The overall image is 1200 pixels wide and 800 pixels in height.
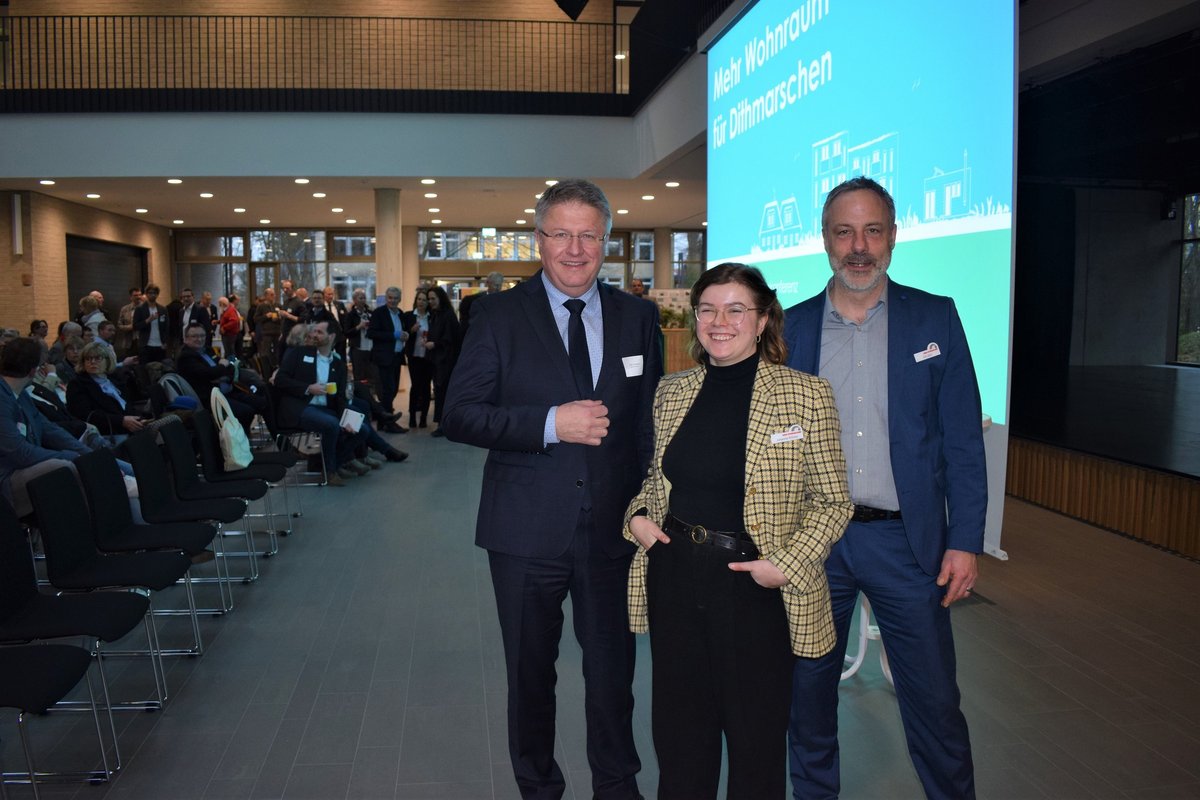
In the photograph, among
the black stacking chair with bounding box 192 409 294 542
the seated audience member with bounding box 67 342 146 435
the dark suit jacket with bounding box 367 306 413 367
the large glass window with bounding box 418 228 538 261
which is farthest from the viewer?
the large glass window with bounding box 418 228 538 261

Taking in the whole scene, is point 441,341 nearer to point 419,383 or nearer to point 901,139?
point 419,383

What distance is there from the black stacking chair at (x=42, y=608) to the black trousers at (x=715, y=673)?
1938 millimetres

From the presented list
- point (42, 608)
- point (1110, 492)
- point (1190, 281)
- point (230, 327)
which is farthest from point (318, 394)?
point (230, 327)

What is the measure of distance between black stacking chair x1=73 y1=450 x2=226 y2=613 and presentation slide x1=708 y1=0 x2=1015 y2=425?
3.47 metres

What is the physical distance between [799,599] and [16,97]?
49.2 ft

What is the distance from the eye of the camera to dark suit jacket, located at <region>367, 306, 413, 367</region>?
1084 cm

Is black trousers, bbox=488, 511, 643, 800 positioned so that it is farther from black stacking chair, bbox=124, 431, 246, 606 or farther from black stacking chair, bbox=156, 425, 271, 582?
black stacking chair, bbox=156, 425, 271, 582

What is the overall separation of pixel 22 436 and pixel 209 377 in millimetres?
3421

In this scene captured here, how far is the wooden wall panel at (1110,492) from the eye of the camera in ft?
17.6

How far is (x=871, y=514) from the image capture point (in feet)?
7.54

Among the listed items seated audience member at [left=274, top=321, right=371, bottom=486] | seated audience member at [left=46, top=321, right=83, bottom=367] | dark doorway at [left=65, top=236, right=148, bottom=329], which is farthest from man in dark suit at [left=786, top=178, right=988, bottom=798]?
dark doorway at [left=65, top=236, right=148, bottom=329]

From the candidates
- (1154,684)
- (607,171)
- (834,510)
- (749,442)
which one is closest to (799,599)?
(834,510)

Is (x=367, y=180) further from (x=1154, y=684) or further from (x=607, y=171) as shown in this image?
(x=1154, y=684)

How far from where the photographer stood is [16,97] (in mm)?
13117
